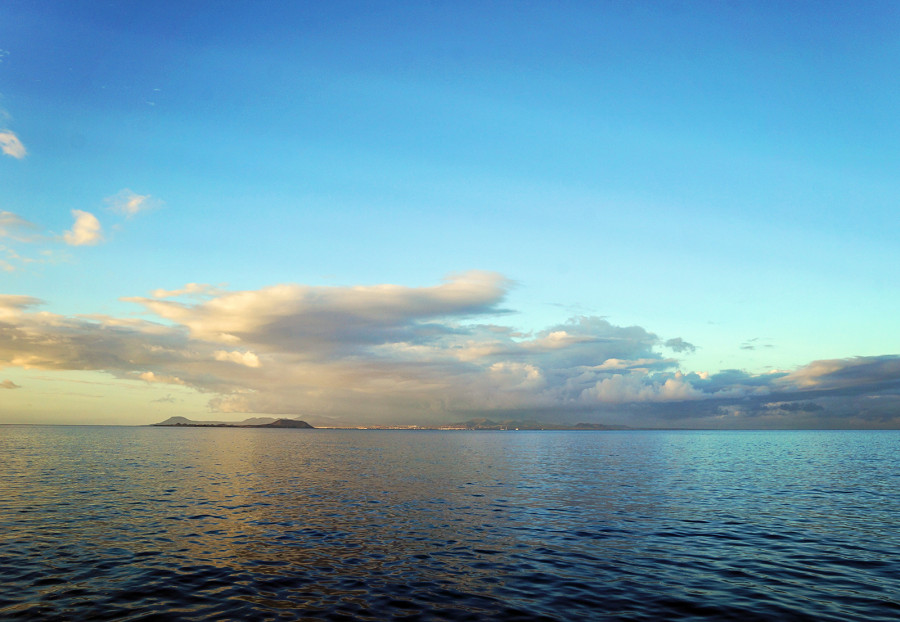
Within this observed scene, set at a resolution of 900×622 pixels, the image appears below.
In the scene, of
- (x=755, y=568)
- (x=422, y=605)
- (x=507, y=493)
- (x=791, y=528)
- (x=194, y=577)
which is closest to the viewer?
(x=422, y=605)

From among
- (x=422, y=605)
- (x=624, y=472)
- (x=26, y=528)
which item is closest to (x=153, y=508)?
(x=26, y=528)

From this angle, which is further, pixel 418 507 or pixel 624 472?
pixel 624 472

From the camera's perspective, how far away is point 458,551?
30.0m

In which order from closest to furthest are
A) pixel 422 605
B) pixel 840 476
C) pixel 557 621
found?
pixel 557 621
pixel 422 605
pixel 840 476

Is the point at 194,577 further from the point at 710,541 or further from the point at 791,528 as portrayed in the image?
the point at 791,528

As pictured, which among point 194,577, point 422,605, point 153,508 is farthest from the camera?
point 153,508

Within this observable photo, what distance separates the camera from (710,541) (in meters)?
33.2

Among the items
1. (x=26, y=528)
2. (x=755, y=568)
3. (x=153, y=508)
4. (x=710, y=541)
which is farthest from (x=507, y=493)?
(x=26, y=528)

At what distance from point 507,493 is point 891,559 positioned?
3282 centimetres

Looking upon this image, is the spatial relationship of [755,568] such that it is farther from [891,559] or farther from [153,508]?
[153,508]

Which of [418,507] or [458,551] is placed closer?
[458,551]

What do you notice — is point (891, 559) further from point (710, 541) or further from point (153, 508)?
point (153, 508)

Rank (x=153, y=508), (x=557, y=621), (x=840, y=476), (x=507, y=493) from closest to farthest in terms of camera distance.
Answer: (x=557, y=621), (x=153, y=508), (x=507, y=493), (x=840, y=476)

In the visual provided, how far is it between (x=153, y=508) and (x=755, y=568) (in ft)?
146
